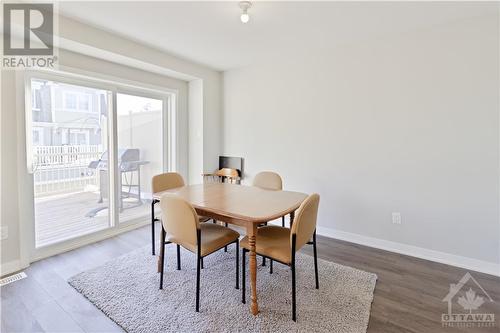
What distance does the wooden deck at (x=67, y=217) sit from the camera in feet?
9.34

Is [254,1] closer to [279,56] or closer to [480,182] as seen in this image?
[279,56]

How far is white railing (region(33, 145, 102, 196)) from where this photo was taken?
9.20 feet

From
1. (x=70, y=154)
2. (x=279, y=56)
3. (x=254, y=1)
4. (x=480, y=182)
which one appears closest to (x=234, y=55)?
(x=279, y=56)

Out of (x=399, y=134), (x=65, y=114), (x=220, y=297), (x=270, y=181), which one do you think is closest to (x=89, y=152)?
(x=65, y=114)

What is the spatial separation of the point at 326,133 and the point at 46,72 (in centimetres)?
329

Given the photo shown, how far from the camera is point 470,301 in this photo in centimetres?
208

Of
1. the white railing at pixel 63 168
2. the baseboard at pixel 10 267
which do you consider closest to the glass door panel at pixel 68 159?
the white railing at pixel 63 168

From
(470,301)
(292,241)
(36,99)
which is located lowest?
(470,301)

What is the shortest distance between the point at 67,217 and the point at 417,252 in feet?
13.5

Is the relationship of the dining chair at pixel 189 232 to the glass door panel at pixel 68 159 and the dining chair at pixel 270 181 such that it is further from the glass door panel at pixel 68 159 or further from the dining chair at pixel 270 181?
the glass door panel at pixel 68 159

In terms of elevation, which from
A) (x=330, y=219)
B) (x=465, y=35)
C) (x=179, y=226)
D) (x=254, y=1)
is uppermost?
(x=254, y=1)

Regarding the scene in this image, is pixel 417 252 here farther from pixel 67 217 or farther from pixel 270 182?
pixel 67 217

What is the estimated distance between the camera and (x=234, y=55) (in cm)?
353

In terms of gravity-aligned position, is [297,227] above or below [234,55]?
below
